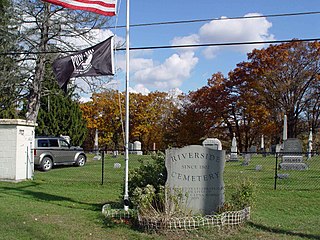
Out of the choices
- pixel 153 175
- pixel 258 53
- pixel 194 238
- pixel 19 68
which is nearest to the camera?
pixel 194 238

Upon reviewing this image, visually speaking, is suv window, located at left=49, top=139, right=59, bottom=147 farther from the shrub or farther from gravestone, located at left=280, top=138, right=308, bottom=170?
the shrub

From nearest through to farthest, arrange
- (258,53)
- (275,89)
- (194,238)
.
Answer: (194,238), (275,89), (258,53)

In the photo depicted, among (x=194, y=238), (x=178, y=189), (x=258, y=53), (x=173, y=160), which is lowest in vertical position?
(x=194, y=238)

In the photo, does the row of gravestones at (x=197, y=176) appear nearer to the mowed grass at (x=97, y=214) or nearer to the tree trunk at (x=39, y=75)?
the mowed grass at (x=97, y=214)

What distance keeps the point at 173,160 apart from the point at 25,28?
805 inches

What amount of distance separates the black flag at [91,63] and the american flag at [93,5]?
644 millimetres

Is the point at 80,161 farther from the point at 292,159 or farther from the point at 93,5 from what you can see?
the point at 93,5

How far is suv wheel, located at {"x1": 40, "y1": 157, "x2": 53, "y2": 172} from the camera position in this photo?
66.5 ft

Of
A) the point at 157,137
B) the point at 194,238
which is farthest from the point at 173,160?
the point at 157,137

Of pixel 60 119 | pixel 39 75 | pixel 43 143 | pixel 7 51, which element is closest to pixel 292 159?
pixel 43 143

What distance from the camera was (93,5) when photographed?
8.91m

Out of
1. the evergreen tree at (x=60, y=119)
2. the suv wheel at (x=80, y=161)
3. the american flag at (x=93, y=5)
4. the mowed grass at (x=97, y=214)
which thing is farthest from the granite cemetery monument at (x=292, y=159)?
the evergreen tree at (x=60, y=119)

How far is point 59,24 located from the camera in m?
25.1

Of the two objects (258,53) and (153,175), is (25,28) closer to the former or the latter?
(153,175)
